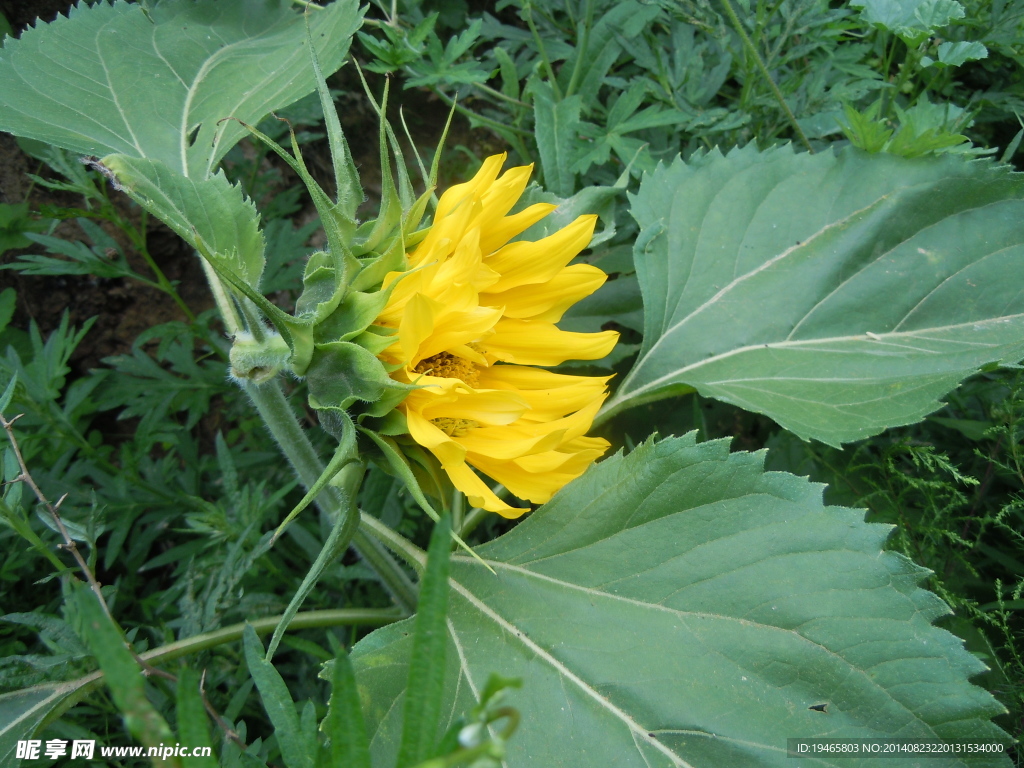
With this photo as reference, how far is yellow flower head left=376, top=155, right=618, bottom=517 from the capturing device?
0.91 m

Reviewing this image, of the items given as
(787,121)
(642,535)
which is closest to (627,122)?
(787,121)

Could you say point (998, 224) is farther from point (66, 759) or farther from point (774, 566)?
point (66, 759)

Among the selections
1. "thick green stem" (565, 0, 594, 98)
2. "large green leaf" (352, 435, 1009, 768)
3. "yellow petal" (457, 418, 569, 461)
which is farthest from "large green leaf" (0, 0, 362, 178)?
"large green leaf" (352, 435, 1009, 768)

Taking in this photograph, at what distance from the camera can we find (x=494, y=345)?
1082 mm

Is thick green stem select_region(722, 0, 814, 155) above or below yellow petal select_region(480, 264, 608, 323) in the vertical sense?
Answer: above

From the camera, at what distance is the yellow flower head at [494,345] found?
91 cm

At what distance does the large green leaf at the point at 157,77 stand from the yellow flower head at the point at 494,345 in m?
0.48

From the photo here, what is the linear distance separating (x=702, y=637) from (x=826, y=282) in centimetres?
67

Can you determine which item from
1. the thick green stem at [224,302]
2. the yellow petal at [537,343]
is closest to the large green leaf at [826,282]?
the yellow petal at [537,343]

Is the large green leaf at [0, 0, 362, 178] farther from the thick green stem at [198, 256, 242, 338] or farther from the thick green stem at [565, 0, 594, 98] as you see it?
the thick green stem at [565, 0, 594, 98]

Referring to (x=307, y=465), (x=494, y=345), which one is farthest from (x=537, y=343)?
(x=307, y=465)

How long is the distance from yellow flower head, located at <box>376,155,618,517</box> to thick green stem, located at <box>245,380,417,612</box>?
0.26 meters

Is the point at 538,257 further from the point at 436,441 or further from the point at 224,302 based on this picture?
the point at 224,302

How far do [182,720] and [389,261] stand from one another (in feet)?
1.86
